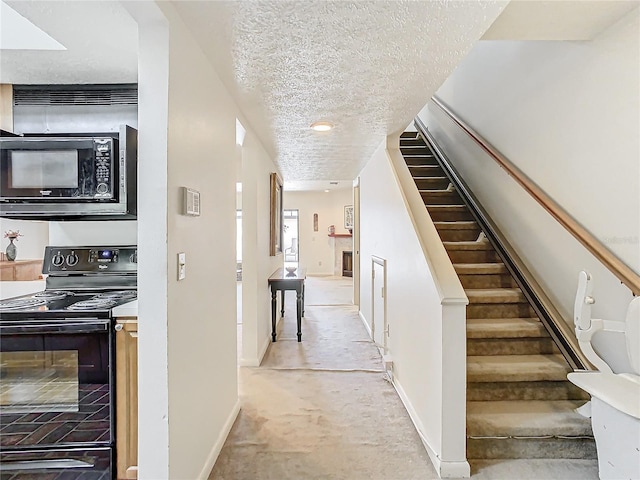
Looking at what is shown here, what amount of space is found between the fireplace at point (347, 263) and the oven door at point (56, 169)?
8388 mm

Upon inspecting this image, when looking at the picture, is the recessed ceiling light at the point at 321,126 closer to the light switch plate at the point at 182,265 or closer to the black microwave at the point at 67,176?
the black microwave at the point at 67,176

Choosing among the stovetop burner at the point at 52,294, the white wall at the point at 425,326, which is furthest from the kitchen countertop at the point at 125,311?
the white wall at the point at 425,326

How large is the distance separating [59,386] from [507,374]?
2.40 m

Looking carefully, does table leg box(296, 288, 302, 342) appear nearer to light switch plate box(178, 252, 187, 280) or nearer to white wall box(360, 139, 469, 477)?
white wall box(360, 139, 469, 477)

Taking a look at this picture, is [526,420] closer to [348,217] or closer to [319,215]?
[348,217]

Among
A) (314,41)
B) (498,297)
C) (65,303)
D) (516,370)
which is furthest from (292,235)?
(314,41)

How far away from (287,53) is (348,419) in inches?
85.6

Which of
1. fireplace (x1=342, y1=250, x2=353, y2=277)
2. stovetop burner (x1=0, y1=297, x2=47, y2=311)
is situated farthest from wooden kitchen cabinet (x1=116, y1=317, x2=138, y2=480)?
fireplace (x1=342, y1=250, x2=353, y2=277)

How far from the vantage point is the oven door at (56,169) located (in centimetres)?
154

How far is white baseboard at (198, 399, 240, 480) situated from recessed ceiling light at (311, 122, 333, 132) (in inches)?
82.2

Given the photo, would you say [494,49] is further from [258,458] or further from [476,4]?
[258,458]

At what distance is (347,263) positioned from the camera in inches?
385

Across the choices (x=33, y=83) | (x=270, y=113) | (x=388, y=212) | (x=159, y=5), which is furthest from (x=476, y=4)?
(x=33, y=83)

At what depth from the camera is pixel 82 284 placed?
2.01 m
